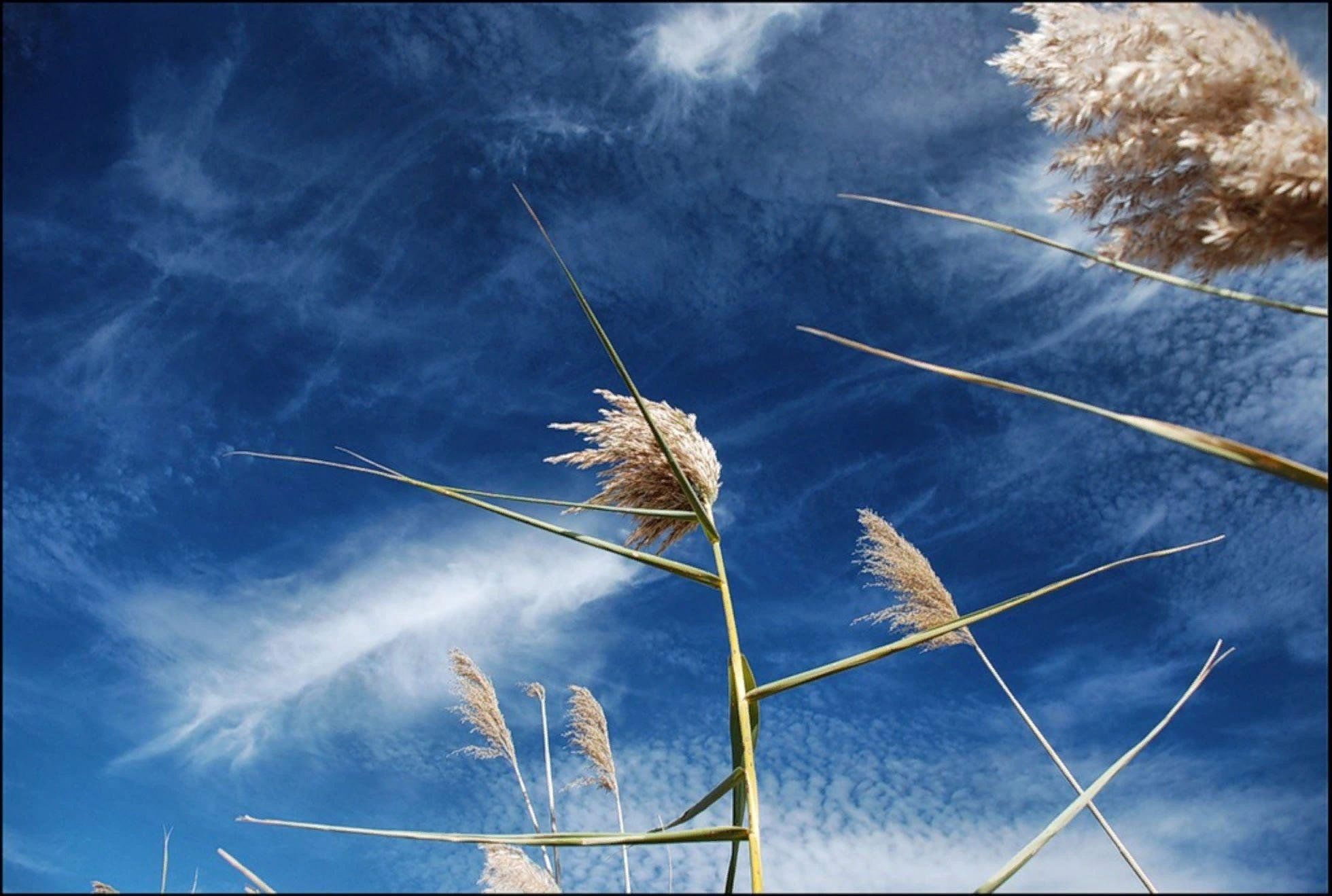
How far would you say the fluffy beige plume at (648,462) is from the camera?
1.78 metres

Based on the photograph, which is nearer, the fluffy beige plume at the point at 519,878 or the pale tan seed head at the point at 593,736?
the fluffy beige plume at the point at 519,878

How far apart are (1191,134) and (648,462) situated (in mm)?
1186

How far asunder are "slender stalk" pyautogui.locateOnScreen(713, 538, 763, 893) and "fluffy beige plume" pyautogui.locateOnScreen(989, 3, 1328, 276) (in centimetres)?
87

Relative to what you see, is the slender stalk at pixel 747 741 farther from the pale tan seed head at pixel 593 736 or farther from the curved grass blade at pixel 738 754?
the pale tan seed head at pixel 593 736

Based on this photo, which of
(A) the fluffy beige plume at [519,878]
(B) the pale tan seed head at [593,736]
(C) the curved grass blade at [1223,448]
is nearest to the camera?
(C) the curved grass blade at [1223,448]

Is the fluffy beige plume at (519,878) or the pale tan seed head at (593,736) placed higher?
the pale tan seed head at (593,736)

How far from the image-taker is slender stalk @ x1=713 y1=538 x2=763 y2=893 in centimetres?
115

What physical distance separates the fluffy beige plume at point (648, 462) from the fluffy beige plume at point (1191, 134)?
94 centimetres

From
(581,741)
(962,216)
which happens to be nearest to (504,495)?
(962,216)

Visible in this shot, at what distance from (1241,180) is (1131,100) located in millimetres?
182

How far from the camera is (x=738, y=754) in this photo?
4.12 feet

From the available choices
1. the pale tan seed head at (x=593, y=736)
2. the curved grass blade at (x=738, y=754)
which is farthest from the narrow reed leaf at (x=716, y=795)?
the pale tan seed head at (x=593, y=736)

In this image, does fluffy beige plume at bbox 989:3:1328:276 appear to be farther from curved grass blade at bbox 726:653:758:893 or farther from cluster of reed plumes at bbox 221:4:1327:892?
curved grass blade at bbox 726:653:758:893

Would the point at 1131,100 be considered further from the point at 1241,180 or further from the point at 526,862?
the point at 526,862
